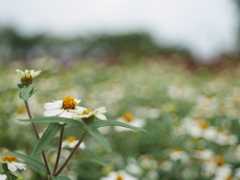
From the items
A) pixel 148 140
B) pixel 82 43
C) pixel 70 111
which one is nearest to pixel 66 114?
pixel 70 111

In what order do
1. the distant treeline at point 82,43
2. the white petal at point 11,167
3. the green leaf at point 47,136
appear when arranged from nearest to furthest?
the green leaf at point 47,136
the white petal at point 11,167
the distant treeline at point 82,43

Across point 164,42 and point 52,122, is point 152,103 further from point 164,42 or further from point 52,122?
point 164,42

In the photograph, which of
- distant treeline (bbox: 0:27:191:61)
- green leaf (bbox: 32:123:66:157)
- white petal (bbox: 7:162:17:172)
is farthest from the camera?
distant treeline (bbox: 0:27:191:61)

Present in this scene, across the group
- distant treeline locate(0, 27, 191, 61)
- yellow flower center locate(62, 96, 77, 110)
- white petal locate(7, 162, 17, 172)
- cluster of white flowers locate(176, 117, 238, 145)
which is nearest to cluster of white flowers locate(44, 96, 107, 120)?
yellow flower center locate(62, 96, 77, 110)

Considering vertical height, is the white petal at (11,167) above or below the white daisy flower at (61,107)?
below

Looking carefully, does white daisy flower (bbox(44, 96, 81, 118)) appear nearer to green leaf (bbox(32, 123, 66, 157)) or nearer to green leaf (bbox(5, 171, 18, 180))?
green leaf (bbox(32, 123, 66, 157))

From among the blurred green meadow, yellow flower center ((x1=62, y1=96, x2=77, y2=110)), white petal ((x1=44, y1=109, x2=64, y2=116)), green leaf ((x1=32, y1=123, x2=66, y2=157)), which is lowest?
the blurred green meadow

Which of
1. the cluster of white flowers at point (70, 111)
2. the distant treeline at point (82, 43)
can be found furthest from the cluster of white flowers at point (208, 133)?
the distant treeline at point (82, 43)

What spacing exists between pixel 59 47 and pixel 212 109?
23.4 ft

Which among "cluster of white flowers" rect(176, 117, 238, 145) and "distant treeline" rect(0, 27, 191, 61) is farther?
"distant treeline" rect(0, 27, 191, 61)

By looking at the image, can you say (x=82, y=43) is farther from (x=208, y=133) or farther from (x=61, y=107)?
(x=61, y=107)

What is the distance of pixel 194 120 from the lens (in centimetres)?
148

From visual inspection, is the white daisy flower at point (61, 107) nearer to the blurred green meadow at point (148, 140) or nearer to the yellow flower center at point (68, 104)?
the yellow flower center at point (68, 104)

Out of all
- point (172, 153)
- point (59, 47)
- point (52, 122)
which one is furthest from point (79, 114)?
point (59, 47)
